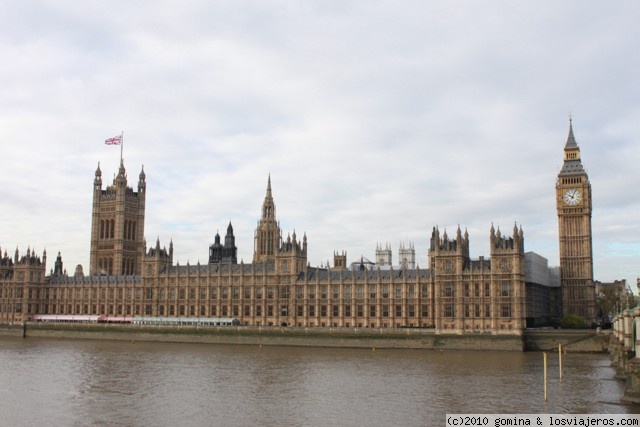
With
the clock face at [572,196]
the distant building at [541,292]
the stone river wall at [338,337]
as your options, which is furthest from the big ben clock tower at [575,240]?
the stone river wall at [338,337]

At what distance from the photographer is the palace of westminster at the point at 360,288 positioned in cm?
11475

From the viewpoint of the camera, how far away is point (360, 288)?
12950cm

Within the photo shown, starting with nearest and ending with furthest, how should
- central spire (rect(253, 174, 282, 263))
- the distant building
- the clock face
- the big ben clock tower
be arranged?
the distant building, the big ben clock tower, the clock face, central spire (rect(253, 174, 282, 263))

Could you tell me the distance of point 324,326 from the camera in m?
128

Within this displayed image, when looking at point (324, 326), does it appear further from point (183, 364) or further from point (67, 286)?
point (67, 286)

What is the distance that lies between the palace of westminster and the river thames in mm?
19072

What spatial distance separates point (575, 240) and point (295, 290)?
5615 cm

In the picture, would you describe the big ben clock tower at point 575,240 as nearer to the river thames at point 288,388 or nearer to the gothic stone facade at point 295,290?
the gothic stone facade at point 295,290

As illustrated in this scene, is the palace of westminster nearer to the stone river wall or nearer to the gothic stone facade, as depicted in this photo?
the gothic stone facade

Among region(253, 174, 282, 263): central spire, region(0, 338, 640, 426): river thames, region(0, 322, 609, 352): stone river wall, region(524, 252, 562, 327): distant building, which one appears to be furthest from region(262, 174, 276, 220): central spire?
region(0, 338, 640, 426): river thames

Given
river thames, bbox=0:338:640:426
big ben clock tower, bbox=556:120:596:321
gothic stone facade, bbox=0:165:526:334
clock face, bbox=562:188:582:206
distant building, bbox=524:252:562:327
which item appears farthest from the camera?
clock face, bbox=562:188:582:206

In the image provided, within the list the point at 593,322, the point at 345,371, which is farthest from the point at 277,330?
→ the point at 593,322

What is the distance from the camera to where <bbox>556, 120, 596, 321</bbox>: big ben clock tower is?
13812 centimetres

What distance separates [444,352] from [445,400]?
158 ft
